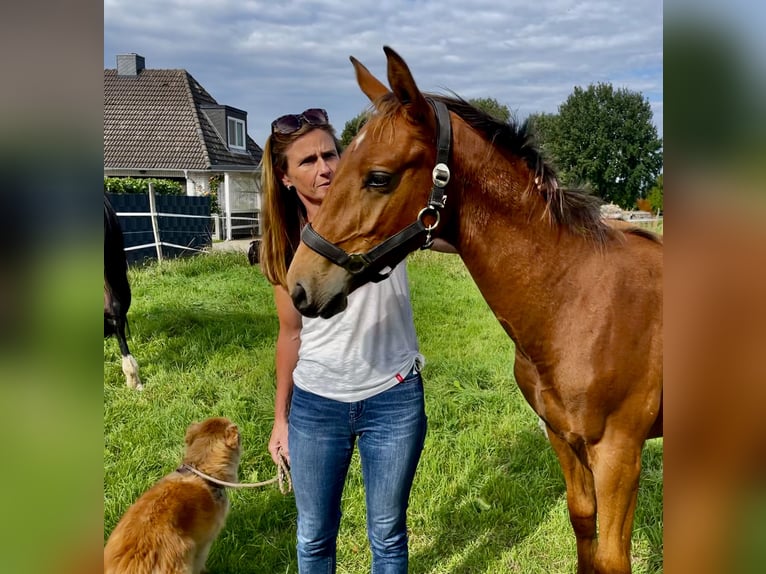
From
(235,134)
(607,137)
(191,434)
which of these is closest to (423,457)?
(191,434)

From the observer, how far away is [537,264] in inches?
71.1

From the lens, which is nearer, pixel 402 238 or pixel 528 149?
pixel 402 238

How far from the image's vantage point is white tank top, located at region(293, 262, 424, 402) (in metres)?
1.93

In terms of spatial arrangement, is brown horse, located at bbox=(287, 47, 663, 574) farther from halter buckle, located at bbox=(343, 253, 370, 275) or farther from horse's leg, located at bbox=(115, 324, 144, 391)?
horse's leg, located at bbox=(115, 324, 144, 391)

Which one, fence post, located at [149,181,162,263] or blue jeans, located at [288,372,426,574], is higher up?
fence post, located at [149,181,162,263]

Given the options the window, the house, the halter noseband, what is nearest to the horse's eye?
the halter noseband

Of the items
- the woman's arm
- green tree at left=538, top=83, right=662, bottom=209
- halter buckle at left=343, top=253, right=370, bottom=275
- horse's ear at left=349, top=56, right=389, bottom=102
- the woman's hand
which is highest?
green tree at left=538, top=83, right=662, bottom=209

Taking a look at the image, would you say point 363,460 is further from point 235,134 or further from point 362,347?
point 235,134

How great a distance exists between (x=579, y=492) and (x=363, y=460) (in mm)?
945
